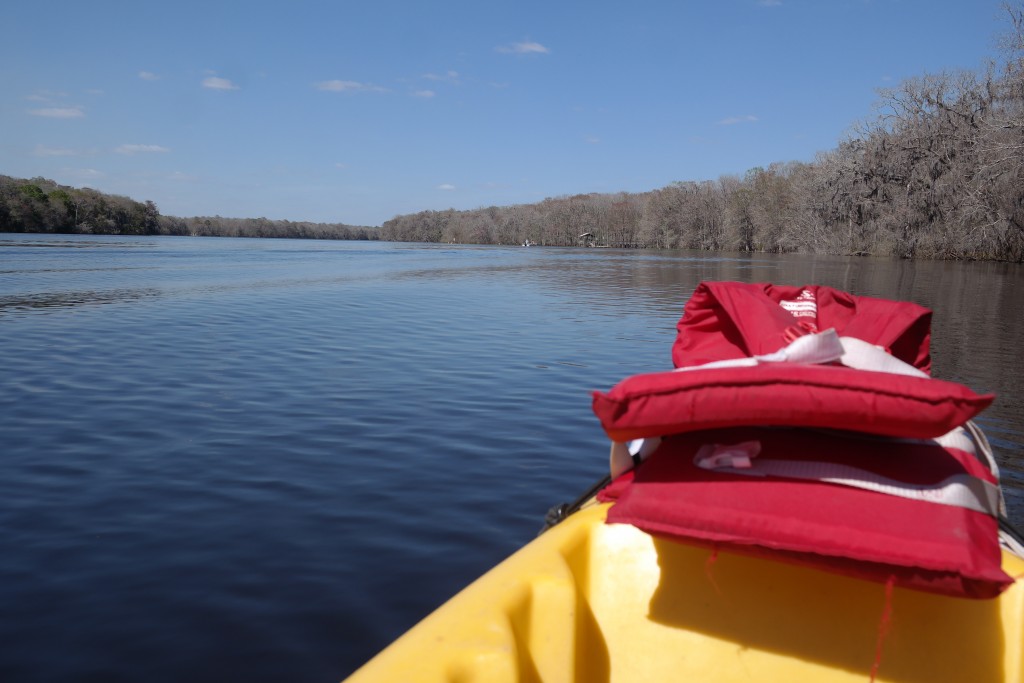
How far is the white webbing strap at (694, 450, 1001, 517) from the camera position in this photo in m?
2.25

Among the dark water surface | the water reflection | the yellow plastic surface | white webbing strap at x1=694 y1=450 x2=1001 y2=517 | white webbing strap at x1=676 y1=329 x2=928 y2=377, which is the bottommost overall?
the dark water surface

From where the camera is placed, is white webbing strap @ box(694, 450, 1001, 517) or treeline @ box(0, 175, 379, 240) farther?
treeline @ box(0, 175, 379, 240)

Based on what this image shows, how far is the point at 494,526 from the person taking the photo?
521 centimetres

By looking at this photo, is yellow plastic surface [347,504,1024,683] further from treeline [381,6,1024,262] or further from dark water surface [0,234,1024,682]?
treeline [381,6,1024,262]

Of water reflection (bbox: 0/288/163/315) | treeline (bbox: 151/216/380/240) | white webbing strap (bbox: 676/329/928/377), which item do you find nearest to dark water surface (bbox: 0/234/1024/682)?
water reflection (bbox: 0/288/163/315)

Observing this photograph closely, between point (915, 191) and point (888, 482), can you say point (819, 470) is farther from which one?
point (915, 191)

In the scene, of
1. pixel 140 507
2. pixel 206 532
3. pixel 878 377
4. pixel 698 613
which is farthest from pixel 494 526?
pixel 878 377

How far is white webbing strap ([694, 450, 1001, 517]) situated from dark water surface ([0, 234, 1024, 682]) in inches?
83.0

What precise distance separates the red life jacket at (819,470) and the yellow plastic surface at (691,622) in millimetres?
289

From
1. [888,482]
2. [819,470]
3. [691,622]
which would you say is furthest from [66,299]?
[888,482]

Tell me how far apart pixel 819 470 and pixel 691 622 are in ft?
2.17

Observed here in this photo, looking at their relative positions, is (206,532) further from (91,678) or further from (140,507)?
(91,678)

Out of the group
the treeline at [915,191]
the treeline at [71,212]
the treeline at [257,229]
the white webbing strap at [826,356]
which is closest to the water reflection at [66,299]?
the white webbing strap at [826,356]

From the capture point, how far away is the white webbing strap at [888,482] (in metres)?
2.25
